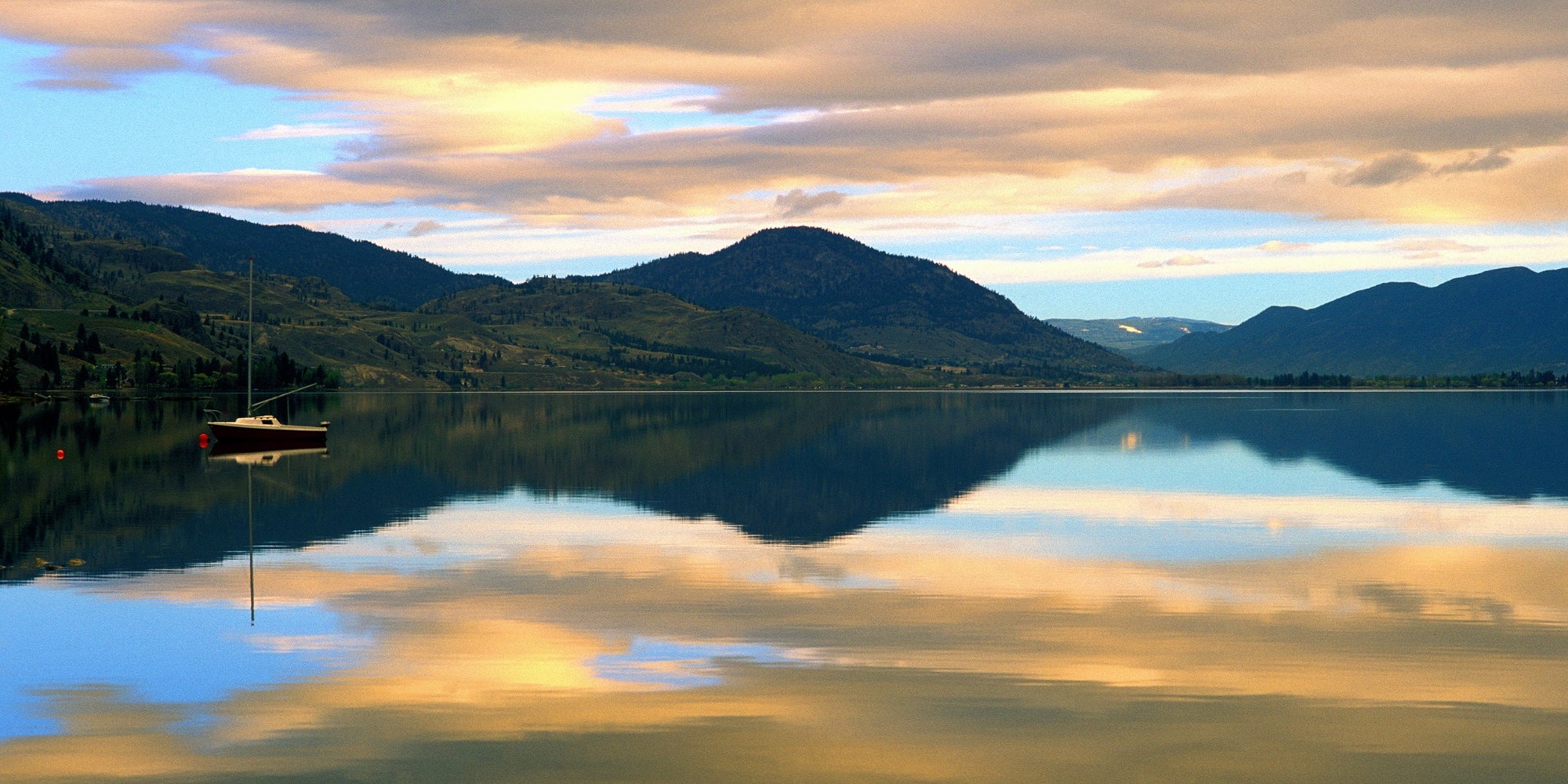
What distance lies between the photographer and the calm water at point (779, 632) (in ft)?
66.3

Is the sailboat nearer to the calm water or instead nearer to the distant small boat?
the distant small boat

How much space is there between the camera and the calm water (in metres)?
20.2

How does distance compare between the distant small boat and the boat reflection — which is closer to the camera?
the boat reflection

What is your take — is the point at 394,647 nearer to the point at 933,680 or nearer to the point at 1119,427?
the point at 933,680

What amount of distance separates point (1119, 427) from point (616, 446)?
6090 cm

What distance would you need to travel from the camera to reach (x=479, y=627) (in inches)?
1179

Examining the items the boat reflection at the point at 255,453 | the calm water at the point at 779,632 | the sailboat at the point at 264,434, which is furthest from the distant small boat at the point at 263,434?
the calm water at the point at 779,632

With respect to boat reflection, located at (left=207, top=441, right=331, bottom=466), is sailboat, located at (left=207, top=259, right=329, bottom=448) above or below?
above

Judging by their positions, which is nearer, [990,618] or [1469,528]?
[990,618]

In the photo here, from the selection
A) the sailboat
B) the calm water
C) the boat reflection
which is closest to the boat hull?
the sailboat

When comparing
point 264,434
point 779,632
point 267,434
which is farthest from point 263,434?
point 779,632

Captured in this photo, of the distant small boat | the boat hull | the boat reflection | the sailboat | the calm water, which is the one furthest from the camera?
the distant small boat

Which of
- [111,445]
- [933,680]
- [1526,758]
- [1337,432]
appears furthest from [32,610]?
[1337,432]

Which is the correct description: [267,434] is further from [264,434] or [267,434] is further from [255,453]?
[255,453]
